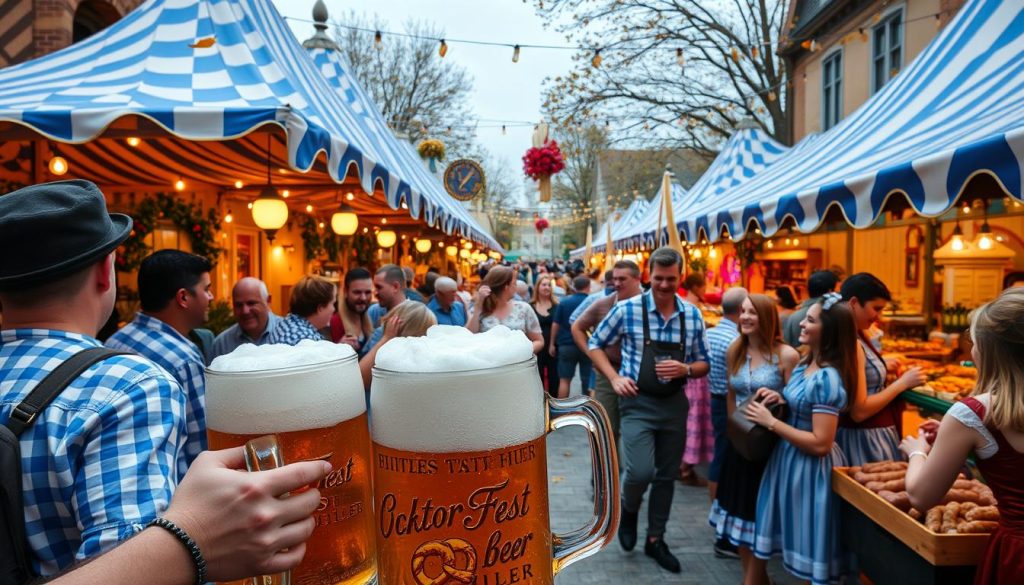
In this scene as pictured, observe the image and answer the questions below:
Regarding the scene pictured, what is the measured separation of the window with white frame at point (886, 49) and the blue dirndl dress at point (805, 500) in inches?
380

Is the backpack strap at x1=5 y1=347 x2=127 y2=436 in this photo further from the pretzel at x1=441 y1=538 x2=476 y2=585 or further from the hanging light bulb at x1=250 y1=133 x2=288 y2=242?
the hanging light bulb at x1=250 y1=133 x2=288 y2=242

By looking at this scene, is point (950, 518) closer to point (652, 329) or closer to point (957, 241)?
point (652, 329)

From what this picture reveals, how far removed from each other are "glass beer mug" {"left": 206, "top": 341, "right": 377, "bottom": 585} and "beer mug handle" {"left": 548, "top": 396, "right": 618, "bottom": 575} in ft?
0.76

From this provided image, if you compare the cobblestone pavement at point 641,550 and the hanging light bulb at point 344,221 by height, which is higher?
the hanging light bulb at point 344,221

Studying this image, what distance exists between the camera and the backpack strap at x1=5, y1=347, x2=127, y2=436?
0.84 metres

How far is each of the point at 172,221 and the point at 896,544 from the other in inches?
275

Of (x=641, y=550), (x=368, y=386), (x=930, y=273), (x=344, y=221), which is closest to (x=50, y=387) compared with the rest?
(x=368, y=386)

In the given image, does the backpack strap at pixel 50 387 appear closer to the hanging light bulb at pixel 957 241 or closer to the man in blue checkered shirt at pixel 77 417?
the man in blue checkered shirt at pixel 77 417

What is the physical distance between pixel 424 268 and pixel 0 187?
1360 centimetres

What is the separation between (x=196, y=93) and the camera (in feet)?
10.1

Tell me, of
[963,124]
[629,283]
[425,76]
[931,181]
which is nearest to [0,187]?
[629,283]

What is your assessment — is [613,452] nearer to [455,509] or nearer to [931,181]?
[455,509]

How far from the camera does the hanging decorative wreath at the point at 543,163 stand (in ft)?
40.9

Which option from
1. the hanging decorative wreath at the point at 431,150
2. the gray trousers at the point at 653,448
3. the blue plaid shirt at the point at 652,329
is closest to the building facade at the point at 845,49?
the blue plaid shirt at the point at 652,329
